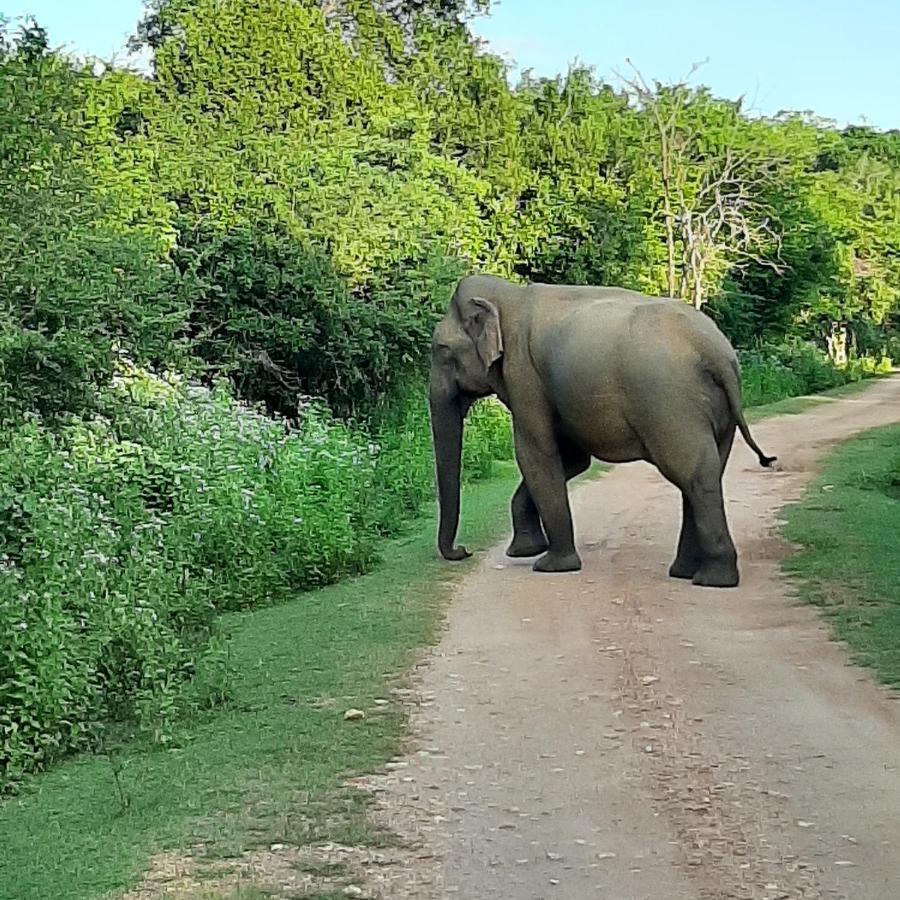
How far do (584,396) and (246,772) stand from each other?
18.1ft

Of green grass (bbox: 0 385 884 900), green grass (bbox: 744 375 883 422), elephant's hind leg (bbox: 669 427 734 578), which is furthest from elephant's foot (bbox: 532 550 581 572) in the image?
green grass (bbox: 744 375 883 422)

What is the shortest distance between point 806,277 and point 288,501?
30198 mm

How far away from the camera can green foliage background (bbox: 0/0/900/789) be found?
27.2 ft

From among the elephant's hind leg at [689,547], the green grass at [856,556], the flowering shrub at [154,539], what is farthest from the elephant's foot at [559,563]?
the green grass at [856,556]

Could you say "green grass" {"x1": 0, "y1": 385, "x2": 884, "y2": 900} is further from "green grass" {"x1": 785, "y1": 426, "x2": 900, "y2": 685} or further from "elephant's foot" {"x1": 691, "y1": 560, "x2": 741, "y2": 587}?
"green grass" {"x1": 785, "y1": 426, "x2": 900, "y2": 685}

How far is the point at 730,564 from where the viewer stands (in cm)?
1065

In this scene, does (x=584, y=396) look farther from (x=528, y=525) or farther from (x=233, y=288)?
(x=233, y=288)

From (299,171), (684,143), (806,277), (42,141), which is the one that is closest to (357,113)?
(299,171)

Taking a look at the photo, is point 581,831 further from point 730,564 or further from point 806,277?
point 806,277

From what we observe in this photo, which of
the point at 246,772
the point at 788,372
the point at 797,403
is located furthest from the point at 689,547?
the point at 788,372

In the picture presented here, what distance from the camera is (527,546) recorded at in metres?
12.3

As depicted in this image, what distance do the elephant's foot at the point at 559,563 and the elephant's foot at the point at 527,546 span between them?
2.16ft

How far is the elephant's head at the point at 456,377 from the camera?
11922 mm

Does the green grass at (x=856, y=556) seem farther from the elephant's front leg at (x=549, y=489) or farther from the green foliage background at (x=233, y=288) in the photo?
the green foliage background at (x=233, y=288)
